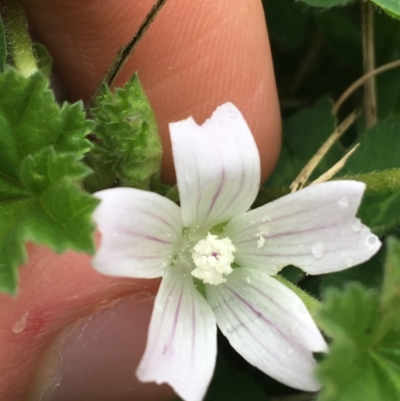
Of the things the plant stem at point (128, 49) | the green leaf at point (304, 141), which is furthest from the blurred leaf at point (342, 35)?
the plant stem at point (128, 49)

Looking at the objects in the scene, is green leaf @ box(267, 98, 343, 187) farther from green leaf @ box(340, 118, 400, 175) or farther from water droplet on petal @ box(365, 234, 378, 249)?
water droplet on petal @ box(365, 234, 378, 249)

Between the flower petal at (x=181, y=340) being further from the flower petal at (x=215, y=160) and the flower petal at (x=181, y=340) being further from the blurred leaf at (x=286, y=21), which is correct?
the blurred leaf at (x=286, y=21)

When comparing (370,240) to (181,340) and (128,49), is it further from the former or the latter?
→ (128,49)

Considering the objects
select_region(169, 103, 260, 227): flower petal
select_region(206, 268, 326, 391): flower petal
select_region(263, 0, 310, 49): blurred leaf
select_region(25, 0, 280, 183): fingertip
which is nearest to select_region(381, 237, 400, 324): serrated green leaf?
select_region(206, 268, 326, 391): flower petal

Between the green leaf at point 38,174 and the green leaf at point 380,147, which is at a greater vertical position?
the green leaf at point 38,174

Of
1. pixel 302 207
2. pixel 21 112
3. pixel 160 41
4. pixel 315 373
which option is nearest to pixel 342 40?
pixel 160 41

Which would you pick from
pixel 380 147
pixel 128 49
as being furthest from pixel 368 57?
pixel 128 49
